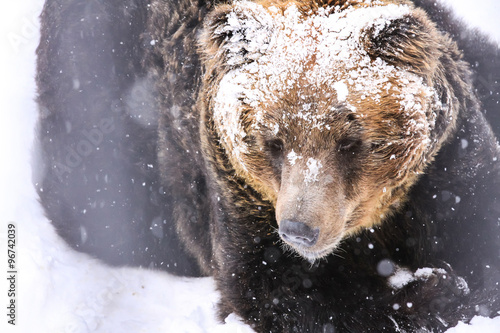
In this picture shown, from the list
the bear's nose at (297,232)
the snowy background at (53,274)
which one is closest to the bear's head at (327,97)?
the bear's nose at (297,232)

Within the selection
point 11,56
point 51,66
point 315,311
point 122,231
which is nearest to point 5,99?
point 11,56

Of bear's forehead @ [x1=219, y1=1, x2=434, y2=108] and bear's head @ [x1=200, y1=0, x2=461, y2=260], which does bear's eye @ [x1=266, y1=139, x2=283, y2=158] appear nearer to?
bear's head @ [x1=200, y1=0, x2=461, y2=260]

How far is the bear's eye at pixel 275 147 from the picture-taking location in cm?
345

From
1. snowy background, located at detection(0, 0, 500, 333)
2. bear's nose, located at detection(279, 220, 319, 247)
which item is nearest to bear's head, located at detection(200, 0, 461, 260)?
bear's nose, located at detection(279, 220, 319, 247)

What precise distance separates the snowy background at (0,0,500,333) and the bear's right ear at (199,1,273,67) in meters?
2.16

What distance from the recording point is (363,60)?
3258mm

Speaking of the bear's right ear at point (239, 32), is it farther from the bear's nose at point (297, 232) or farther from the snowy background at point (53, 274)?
the snowy background at point (53, 274)

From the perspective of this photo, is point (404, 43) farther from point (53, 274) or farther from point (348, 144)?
point (53, 274)

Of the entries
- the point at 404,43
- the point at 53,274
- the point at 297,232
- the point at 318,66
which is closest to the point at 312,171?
the point at 297,232

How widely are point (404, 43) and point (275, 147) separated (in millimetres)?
962

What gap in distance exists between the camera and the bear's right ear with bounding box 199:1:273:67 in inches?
136

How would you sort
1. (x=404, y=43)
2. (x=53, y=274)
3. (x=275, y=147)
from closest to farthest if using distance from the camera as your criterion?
(x=404, y=43), (x=275, y=147), (x=53, y=274)

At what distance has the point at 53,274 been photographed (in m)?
5.22

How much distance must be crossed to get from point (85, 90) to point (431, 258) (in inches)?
135
